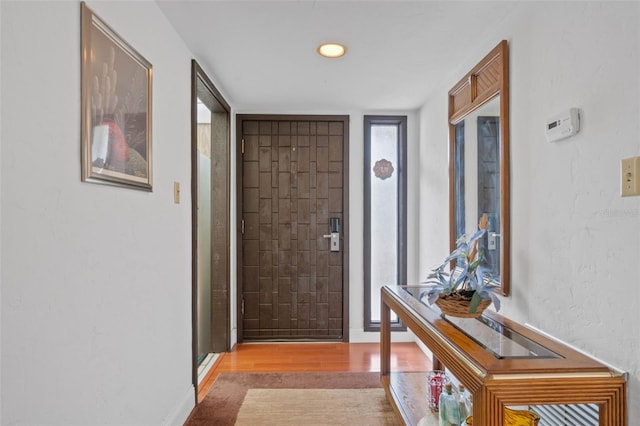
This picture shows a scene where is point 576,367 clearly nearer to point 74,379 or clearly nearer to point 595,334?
point 595,334

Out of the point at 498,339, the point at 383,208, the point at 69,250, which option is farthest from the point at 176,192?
the point at 383,208

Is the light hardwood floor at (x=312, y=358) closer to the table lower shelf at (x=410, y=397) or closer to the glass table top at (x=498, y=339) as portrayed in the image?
the table lower shelf at (x=410, y=397)

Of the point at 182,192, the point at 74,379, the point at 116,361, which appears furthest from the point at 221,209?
the point at 74,379

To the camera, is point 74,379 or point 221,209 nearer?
point 74,379

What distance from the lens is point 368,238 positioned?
3457 mm

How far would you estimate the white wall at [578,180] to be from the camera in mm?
1062

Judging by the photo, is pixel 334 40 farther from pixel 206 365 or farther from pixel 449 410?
pixel 206 365

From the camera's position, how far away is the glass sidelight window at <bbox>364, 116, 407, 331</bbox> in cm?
345

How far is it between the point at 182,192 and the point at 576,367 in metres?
1.98

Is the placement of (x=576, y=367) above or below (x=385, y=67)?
below

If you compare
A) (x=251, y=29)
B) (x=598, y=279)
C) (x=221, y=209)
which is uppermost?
(x=251, y=29)

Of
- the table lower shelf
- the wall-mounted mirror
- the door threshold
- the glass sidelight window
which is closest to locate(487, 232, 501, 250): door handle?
the wall-mounted mirror

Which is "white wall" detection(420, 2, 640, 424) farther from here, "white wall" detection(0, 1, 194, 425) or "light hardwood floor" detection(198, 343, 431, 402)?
"white wall" detection(0, 1, 194, 425)

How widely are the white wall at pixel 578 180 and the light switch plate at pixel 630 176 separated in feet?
0.07
